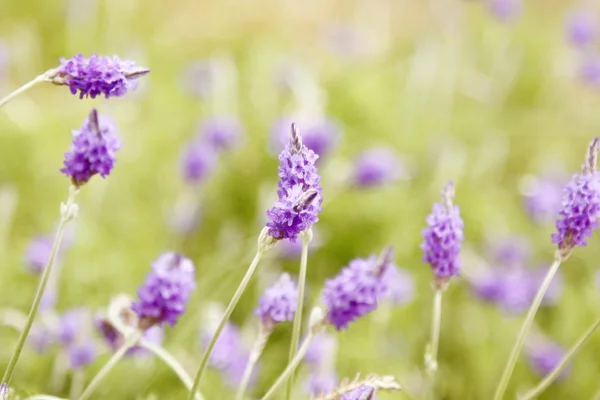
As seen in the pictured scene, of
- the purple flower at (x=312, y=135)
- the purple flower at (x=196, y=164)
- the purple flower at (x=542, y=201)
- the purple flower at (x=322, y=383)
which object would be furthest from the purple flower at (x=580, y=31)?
the purple flower at (x=322, y=383)

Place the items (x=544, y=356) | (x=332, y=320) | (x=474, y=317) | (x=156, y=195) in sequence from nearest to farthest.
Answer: (x=332, y=320) → (x=544, y=356) → (x=474, y=317) → (x=156, y=195)

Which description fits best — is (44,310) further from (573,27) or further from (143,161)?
(573,27)

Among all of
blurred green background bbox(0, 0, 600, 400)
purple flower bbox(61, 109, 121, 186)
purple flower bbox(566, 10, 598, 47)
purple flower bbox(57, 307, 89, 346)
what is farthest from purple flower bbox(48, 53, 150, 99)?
purple flower bbox(566, 10, 598, 47)

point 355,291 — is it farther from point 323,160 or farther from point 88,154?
point 323,160

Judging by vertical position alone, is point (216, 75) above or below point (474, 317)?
above

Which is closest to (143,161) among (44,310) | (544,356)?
(44,310)

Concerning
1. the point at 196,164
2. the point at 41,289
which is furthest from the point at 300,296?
the point at 196,164

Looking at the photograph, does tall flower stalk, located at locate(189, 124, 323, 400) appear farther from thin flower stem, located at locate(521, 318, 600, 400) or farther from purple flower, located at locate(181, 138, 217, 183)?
purple flower, located at locate(181, 138, 217, 183)
